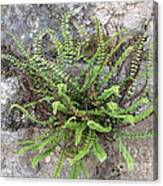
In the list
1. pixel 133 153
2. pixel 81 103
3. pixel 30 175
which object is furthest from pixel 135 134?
pixel 30 175

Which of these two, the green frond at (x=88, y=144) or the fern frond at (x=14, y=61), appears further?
the fern frond at (x=14, y=61)

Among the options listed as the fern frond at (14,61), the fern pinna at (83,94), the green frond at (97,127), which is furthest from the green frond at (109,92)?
the fern frond at (14,61)

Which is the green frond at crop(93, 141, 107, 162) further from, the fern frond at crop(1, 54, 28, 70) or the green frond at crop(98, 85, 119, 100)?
the fern frond at crop(1, 54, 28, 70)

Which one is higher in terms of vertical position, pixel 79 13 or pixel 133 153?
pixel 79 13

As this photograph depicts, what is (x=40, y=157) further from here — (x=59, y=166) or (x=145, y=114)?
(x=145, y=114)

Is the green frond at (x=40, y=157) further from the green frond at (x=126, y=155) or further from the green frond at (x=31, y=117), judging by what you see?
the green frond at (x=126, y=155)

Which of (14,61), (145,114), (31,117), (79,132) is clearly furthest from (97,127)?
(14,61)

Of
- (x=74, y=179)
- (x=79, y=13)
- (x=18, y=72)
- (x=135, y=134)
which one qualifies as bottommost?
(x=74, y=179)

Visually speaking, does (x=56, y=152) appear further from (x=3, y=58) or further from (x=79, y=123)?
(x=3, y=58)
